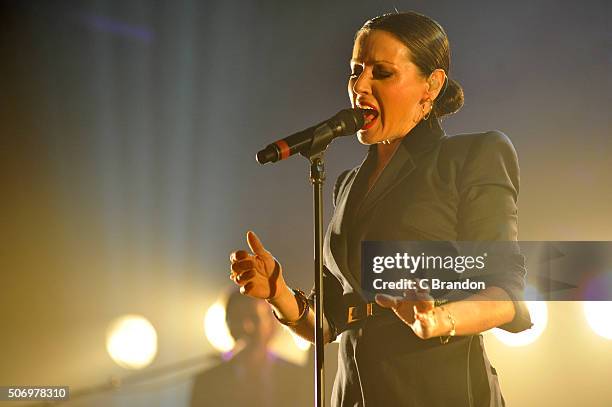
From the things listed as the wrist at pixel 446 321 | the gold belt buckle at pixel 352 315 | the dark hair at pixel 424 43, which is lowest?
the wrist at pixel 446 321

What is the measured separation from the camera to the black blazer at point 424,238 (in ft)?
4.95

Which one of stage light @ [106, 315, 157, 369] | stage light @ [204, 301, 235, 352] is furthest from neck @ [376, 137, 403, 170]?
stage light @ [106, 315, 157, 369]

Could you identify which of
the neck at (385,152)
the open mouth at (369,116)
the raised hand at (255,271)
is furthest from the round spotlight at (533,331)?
the raised hand at (255,271)

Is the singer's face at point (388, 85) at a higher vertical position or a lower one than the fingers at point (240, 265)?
higher

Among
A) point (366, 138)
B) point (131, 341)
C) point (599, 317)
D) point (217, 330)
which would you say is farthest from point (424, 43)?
point (131, 341)

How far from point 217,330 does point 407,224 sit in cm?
112

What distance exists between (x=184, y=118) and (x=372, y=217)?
44.5 inches

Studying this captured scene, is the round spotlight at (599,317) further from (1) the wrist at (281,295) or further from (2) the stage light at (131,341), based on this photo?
(2) the stage light at (131,341)

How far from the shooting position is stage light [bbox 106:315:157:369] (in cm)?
249

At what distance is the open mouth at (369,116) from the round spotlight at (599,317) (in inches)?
39.7

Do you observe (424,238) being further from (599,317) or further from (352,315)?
(599,317)

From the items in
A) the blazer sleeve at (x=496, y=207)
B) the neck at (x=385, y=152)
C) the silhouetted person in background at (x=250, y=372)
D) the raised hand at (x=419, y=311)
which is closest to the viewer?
the raised hand at (x=419, y=311)

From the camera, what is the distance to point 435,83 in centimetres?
170

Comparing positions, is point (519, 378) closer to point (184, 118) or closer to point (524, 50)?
point (524, 50)
